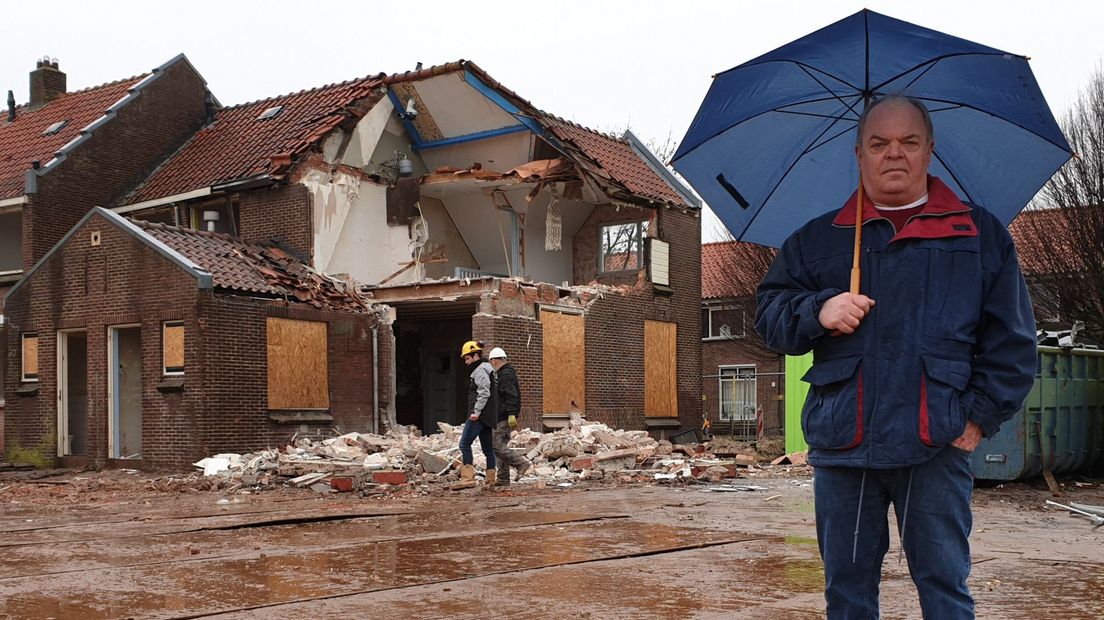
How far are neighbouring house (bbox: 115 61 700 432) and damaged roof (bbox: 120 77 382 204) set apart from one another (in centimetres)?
6

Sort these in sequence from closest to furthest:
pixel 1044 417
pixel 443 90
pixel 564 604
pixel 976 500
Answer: pixel 564 604
pixel 976 500
pixel 1044 417
pixel 443 90

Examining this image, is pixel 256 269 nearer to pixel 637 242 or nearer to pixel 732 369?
pixel 637 242

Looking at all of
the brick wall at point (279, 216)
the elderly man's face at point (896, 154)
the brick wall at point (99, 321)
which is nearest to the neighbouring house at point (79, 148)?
the brick wall at point (99, 321)

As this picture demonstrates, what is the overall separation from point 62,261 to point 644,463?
39.4 feet

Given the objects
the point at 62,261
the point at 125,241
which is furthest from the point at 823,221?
the point at 62,261

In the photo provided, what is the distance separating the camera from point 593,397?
26.2 metres

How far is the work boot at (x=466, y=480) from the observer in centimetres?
1561

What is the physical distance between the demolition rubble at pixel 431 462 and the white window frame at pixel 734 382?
72.4ft

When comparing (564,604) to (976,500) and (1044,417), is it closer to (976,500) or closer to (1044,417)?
(976,500)

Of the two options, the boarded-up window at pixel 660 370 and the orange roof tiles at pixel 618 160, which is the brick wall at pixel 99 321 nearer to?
the orange roof tiles at pixel 618 160

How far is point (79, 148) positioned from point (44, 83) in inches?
242

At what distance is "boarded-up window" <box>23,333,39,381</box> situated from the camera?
22812 millimetres

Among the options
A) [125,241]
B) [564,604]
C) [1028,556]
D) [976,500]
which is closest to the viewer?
[564,604]

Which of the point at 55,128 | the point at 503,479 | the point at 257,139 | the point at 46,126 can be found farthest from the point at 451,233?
the point at 503,479
